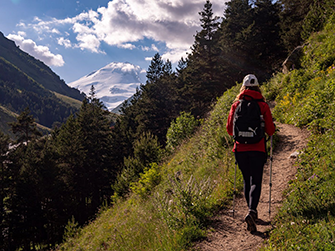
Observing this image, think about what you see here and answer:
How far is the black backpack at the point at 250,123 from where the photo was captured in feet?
12.6

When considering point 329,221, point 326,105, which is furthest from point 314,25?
point 329,221

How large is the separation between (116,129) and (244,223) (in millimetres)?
44002

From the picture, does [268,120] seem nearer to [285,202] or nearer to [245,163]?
[245,163]

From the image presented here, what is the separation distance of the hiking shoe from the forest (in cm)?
1949

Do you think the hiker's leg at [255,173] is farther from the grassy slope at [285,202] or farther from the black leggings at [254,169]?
the grassy slope at [285,202]

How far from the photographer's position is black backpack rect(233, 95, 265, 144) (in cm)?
383

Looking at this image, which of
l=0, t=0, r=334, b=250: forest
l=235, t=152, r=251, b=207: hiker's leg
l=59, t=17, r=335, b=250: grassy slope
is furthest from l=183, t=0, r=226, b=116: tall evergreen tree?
l=235, t=152, r=251, b=207: hiker's leg

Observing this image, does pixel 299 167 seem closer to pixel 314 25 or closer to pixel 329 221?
Result: pixel 329 221

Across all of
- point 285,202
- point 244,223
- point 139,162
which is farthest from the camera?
point 139,162

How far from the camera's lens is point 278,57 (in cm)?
3159

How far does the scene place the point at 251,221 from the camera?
392 centimetres

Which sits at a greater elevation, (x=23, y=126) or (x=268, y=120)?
(x=268, y=120)

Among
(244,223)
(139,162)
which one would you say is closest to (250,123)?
(244,223)

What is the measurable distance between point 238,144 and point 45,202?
37.4m
